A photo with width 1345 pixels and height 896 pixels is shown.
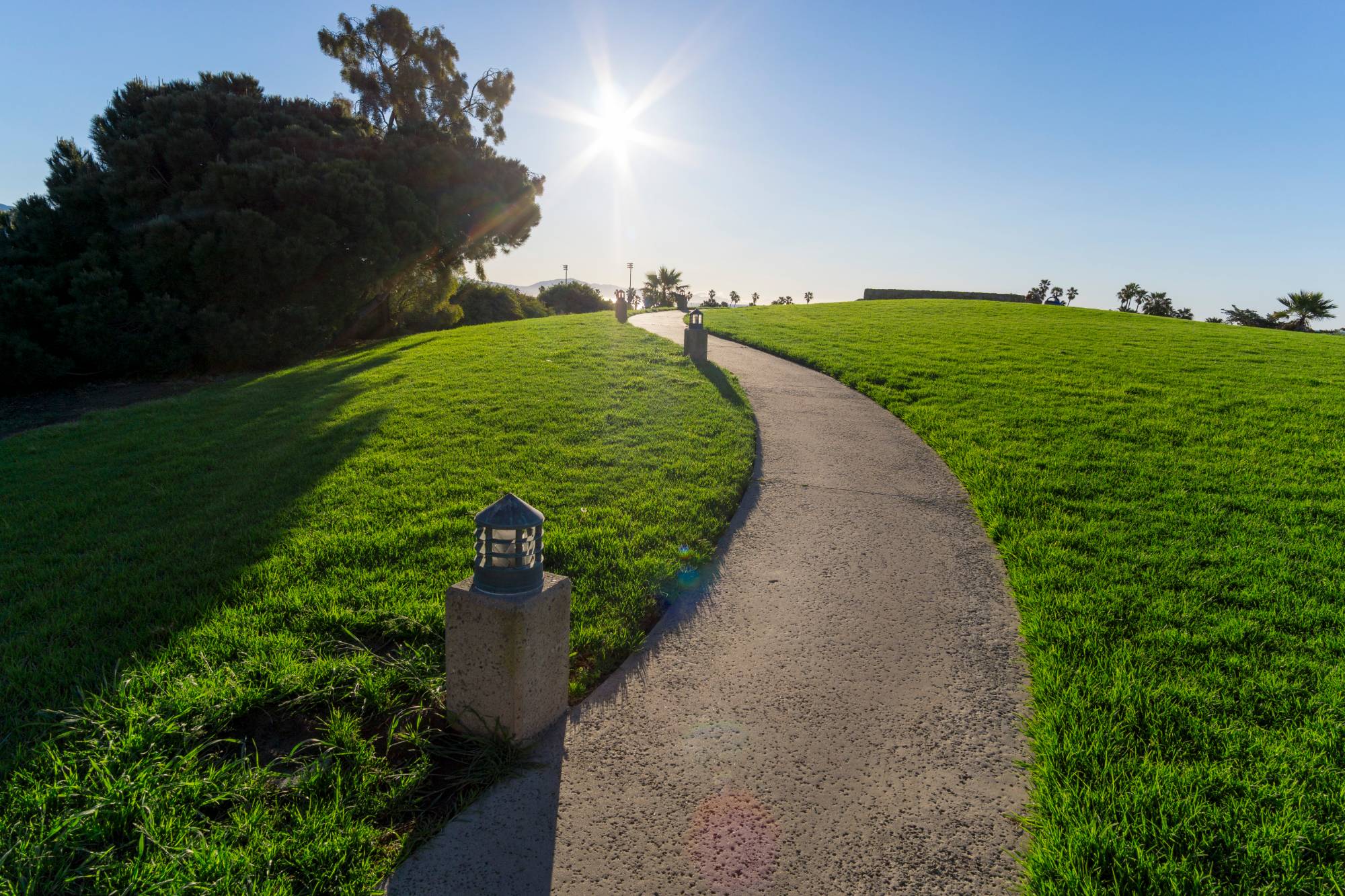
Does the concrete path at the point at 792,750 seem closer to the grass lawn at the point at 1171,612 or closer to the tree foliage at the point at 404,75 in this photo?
the grass lawn at the point at 1171,612

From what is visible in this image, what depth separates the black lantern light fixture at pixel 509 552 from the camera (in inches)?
98.7

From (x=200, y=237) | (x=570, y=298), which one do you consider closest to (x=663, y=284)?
(x=570, y=298)

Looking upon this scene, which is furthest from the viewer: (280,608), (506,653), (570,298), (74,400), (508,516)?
(570,298)

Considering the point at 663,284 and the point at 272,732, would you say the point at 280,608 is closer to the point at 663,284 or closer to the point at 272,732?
the point at 272,732

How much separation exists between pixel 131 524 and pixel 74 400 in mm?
11714

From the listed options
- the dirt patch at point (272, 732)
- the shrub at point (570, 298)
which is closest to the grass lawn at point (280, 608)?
the dirt patch at point (272, 732)

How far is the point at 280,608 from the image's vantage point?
11.8ft

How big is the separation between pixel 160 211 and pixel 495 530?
18078 millimetres

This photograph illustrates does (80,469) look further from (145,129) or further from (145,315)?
(145,129)

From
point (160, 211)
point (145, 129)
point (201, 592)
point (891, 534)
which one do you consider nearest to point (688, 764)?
point (891, 534)

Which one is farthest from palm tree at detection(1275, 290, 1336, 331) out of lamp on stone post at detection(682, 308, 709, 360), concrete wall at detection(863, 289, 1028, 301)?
lamp on stone post at detection(682, 308, 709, 360)

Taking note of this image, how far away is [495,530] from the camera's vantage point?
2.62 meters

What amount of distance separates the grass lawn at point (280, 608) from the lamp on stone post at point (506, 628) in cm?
17

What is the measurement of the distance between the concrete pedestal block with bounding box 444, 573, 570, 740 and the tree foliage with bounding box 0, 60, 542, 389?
50.2ft
